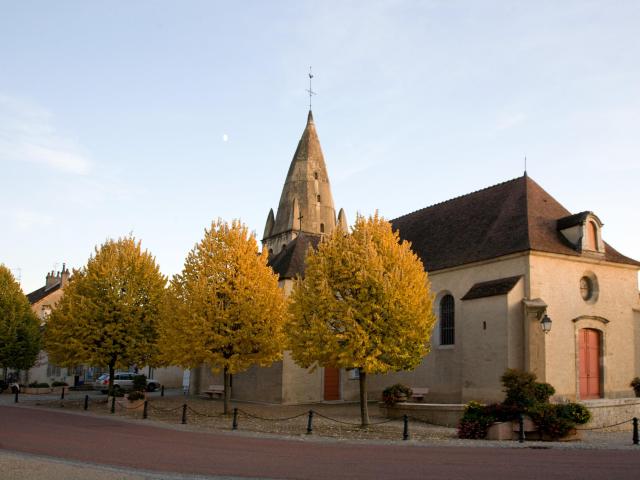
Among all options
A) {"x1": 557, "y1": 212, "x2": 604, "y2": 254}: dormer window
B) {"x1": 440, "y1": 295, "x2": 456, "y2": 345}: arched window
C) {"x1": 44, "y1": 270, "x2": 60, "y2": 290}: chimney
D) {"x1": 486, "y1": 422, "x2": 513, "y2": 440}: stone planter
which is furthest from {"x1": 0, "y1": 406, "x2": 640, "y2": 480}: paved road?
{"x1": 44, "y1": 270, "x2": 60, "y2": 290}: chimney

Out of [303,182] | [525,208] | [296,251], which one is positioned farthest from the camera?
[303,182]

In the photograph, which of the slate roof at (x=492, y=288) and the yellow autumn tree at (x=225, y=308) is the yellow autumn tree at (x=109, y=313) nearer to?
the yellow autumn tree at (x=225, y=308)

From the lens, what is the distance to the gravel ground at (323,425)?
1608cm

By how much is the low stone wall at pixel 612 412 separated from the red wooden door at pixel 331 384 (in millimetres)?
13205

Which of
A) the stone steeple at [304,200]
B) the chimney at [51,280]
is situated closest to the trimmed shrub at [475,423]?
the stone steeple at [304,200]

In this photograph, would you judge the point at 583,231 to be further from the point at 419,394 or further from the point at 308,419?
the point at 308,419

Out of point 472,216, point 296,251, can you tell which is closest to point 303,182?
point 296,251

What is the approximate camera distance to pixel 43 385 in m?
37.6

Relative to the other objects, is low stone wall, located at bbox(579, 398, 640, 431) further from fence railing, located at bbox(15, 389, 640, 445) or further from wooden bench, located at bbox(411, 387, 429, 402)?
wooden bench, located at bbox(411, 387, 429, 402)

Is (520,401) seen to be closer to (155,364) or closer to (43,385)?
(155,364)

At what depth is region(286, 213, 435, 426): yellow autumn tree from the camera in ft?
61.1

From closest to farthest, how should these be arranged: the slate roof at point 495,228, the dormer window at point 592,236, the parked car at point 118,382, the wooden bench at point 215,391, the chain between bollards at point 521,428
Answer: the chain between bollards at point 521,428 → the slate roof at point 495,228 → the dormer window at point 592,236 → the wooden bench at point 215,391 → the parked car at point 118,382

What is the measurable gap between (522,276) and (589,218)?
4329mm

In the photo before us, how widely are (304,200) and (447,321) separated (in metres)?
23.8
